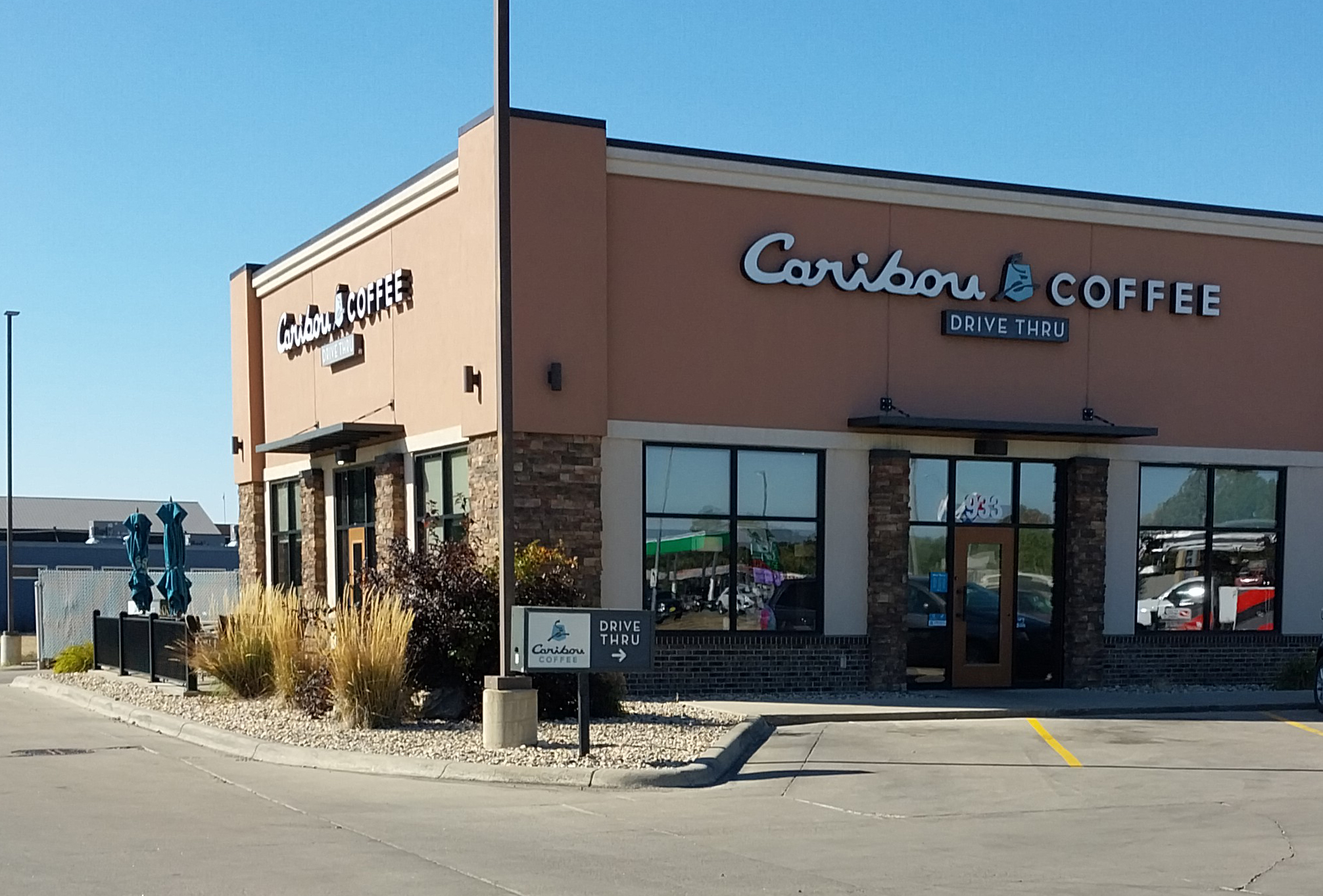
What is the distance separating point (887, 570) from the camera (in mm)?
18953

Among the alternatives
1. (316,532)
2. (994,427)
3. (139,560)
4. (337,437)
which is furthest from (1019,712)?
(139,560)

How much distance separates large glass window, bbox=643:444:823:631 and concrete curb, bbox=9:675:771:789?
120 inches

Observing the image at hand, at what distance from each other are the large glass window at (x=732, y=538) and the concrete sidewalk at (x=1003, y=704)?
1.33 meters

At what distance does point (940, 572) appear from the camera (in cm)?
1952

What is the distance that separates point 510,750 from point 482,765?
0.73 meters

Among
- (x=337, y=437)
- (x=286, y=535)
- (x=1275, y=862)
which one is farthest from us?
(x=286, y=535)

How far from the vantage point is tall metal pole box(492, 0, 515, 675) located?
1337cm

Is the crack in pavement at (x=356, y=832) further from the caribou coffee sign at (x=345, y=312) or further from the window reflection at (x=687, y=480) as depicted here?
the caribou coffee sign at (x=345, y=312)

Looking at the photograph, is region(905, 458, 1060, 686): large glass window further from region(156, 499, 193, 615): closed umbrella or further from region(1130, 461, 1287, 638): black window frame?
region(156, 499, 193, 615): closed umbrella

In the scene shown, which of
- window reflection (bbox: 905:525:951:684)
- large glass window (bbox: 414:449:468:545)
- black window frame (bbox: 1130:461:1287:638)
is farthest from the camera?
black window frame (bbox: 1130:461:1287:638)

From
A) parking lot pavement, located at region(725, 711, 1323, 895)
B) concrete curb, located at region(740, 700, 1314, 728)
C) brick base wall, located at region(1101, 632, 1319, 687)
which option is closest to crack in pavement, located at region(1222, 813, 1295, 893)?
parking lot pavement, located at region(725, 711, 1323, 895)

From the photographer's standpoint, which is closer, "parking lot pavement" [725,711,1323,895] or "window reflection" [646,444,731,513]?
"parking lot pavement" [725,711,1323,895]

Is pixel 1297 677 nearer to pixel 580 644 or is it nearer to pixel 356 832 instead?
pixel 580 644

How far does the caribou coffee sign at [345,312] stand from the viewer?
69.1ft
